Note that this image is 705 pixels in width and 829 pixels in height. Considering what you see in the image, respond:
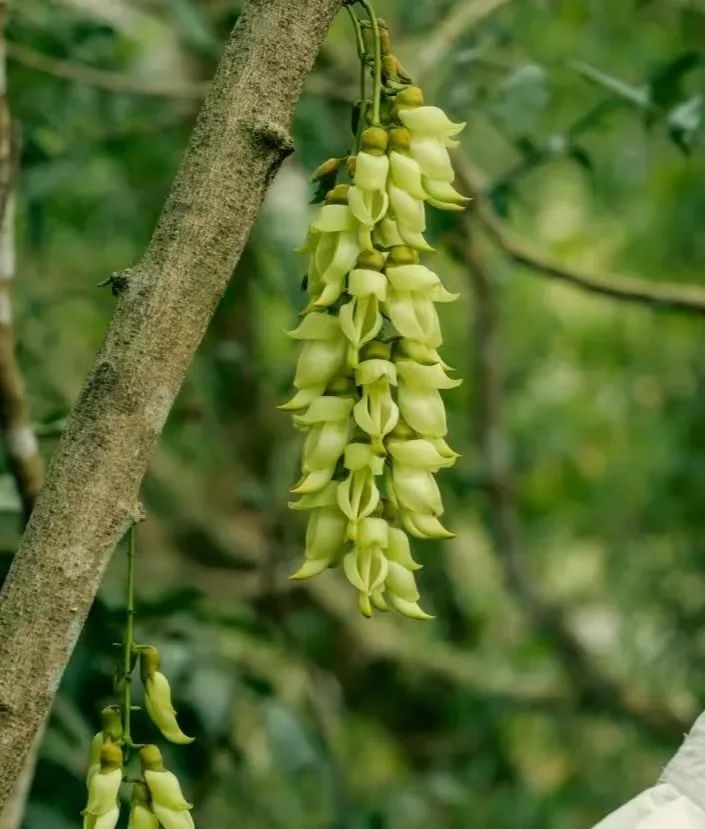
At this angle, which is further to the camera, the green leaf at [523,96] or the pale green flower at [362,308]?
the green leaf at [523,96]

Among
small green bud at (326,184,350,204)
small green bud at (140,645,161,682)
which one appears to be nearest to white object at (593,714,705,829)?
small green bud at (140,645,161,682)

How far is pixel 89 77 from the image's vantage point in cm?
217

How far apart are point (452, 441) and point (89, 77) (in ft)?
5.75

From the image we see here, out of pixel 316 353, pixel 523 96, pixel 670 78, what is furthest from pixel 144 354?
pixel 670 78

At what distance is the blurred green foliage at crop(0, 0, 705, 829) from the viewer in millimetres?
1951

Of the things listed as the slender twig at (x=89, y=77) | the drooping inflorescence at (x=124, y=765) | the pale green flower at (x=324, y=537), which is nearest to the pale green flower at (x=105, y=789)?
the drooping inflorescence at (x=124, y=765)

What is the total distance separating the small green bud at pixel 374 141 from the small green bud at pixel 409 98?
0.03m

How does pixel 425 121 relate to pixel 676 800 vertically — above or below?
above

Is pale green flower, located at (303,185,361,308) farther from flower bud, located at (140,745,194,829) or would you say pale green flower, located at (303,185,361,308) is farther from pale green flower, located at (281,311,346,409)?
flower bud, located at (140,745,194,829)

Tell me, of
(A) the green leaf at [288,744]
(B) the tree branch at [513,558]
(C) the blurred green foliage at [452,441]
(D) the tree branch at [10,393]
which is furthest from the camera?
(B) the tree branch at [513,558]

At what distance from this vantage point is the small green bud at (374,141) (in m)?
0.87

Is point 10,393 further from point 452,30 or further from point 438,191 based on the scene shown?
point 452,30

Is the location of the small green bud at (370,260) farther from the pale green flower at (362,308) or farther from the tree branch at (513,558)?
the tree branch at (513,558)

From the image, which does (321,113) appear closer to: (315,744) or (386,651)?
(315,744)
